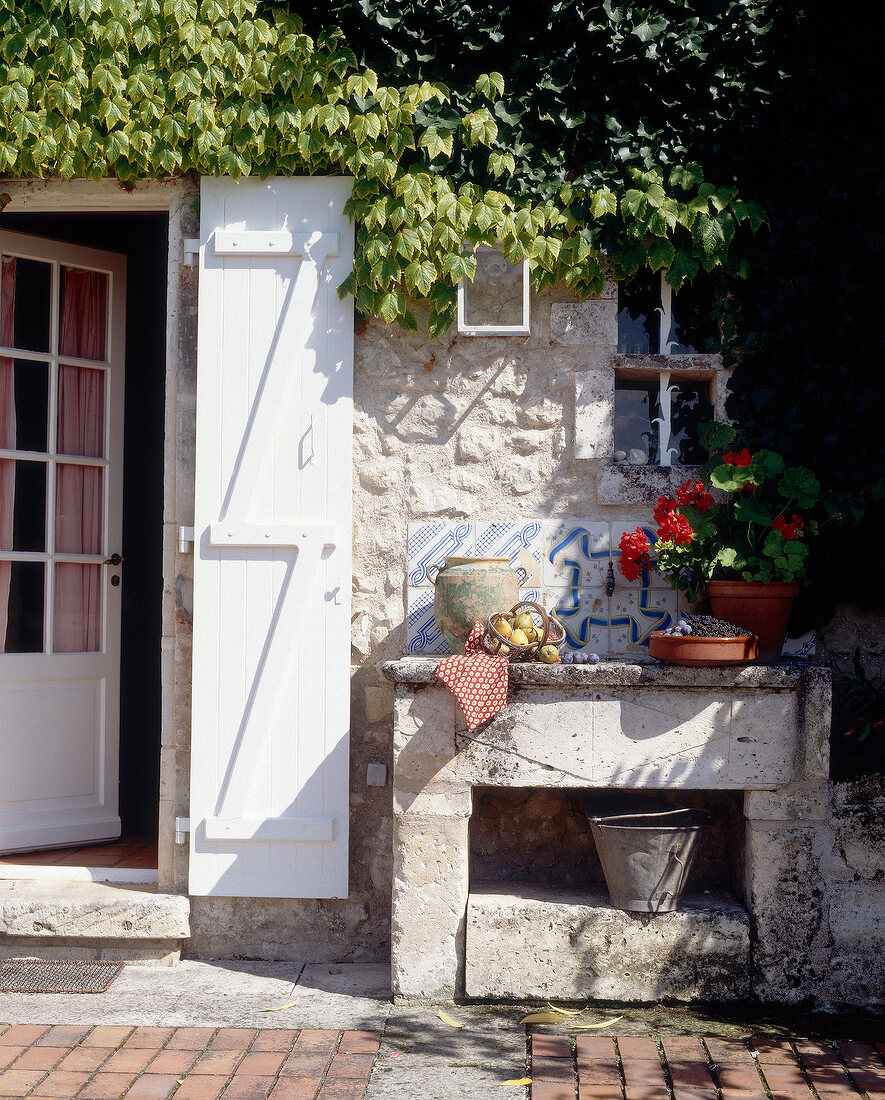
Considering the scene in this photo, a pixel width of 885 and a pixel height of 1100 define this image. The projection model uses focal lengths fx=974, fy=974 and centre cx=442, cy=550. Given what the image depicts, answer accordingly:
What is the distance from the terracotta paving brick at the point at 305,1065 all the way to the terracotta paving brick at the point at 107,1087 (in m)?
0.44

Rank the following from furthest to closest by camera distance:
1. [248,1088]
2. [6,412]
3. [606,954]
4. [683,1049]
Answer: [6,412] < [606,954] < [683,1049] < [248,1088]

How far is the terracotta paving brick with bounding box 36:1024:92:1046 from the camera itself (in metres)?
2.99

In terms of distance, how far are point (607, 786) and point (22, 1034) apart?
6.65 feet

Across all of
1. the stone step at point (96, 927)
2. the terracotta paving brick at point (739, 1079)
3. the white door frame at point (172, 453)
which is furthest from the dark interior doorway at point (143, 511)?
the terracotta paving brick at point (739, 1079)

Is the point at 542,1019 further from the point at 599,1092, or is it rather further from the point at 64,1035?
the point at 64,1035

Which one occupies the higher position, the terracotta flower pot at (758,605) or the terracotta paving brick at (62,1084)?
the terracotta flower pot at (758,605)

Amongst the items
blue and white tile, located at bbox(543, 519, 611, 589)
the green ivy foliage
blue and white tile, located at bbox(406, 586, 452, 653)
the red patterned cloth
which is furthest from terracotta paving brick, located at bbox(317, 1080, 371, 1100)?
the green ivy foliage

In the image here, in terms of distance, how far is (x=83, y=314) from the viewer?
14.9 feet

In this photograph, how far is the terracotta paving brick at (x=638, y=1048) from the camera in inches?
115

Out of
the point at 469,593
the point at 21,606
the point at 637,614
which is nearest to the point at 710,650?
the point at 637,614

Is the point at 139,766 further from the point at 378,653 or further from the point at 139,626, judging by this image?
the point at 378,653

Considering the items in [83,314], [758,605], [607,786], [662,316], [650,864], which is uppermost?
[83,314]

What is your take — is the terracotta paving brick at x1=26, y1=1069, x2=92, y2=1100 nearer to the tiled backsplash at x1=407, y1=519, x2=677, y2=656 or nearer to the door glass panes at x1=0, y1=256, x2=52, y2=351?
the tiled backsplash at x1=407, y1=519, x2=677, y2=656

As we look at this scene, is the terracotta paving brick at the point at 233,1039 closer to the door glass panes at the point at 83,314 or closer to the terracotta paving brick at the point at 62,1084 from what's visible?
the terracotta paving brick at the point at 62,1084
